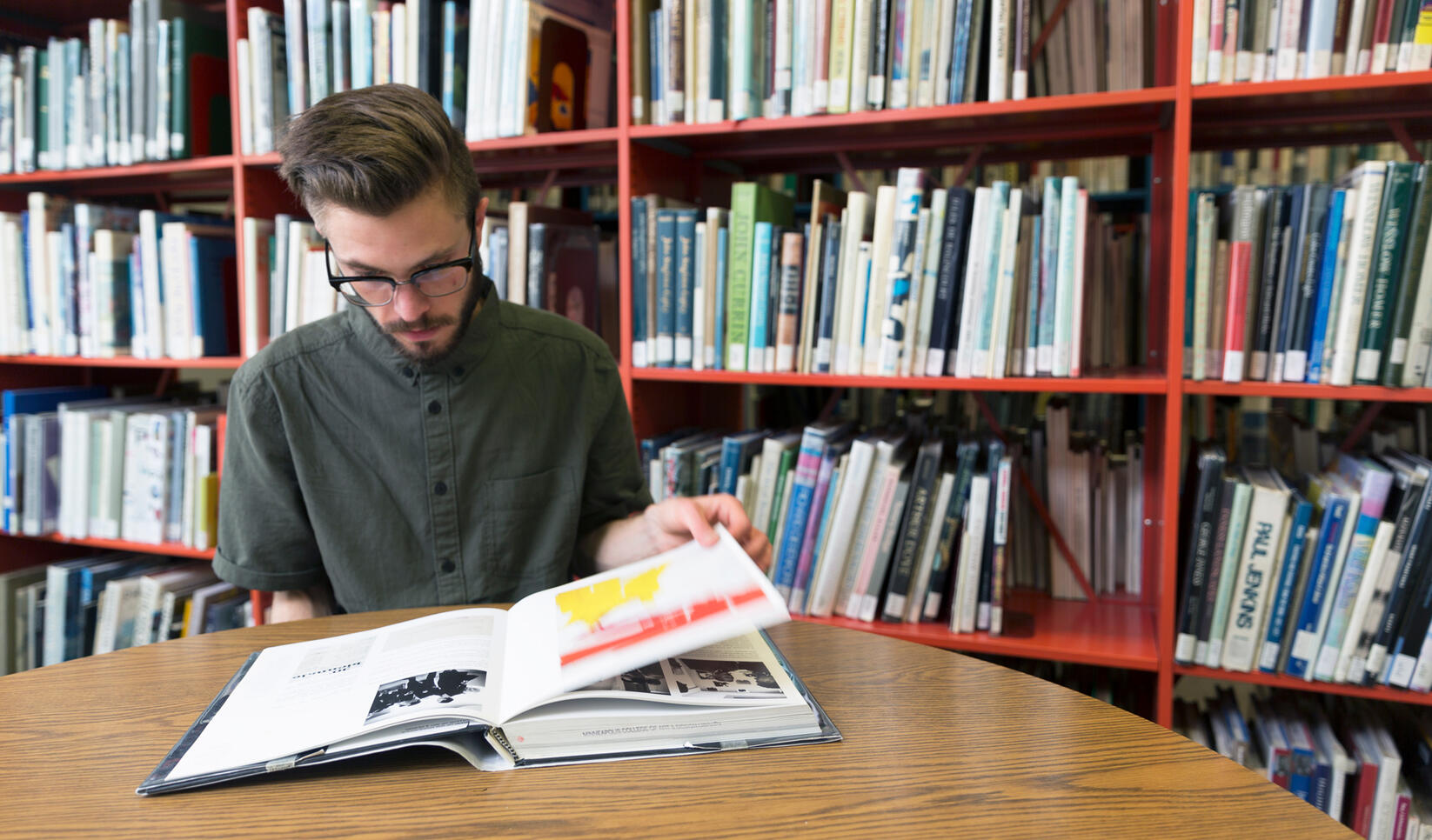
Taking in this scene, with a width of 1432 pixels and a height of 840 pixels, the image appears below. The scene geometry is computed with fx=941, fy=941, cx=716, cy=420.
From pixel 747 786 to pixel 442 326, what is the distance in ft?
2.22

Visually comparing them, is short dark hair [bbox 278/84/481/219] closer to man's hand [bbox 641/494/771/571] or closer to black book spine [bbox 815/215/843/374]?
man's hand [bbox 641/494/771/571]

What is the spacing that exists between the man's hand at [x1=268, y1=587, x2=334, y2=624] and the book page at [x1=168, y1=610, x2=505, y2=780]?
1.10ft

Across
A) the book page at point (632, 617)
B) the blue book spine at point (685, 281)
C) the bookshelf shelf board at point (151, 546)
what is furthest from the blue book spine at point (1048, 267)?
the bookshelf shelf board at point (151, 546)

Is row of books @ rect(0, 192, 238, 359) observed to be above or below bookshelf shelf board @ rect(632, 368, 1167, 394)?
above

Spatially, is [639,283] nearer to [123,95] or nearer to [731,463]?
[731,463]

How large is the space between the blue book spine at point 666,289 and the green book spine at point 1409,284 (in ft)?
3.66

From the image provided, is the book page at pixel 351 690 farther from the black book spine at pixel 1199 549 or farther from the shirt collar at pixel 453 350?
the black book spine at pixel 1199 549

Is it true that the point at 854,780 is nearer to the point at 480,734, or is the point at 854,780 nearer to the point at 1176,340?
the point at 480,734

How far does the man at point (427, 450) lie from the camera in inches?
43.6

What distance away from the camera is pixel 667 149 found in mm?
1869

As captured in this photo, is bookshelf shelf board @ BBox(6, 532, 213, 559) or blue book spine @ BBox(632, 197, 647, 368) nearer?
blue book spine @ BBox(632, 197, 647, 368)

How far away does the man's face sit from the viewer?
3.27ft

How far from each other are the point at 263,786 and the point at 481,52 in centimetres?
147

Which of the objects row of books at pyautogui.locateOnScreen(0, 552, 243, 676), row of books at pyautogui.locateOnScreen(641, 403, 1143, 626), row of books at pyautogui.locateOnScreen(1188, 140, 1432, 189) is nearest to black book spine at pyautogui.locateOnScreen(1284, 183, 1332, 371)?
row of books at pyautogui.locateOnScreen(641, 403, 1143, 626)
